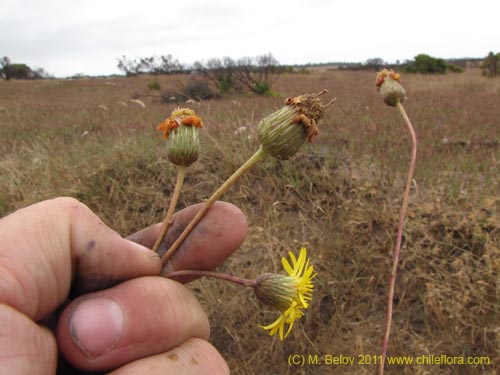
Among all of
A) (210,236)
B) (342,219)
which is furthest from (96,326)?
(342,219)

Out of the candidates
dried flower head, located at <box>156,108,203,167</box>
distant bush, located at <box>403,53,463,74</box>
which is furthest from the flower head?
distant bush, located at <box>403,53,463,74</box>

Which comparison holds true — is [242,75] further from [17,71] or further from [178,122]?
[17,71]

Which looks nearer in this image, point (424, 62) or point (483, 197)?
point (483, 197)

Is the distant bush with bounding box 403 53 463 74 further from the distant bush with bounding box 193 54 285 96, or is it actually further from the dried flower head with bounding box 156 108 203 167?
the dried flower head with bounding box 156 108 203 167

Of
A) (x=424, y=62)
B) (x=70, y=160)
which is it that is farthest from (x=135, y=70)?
(x=70, y=160)

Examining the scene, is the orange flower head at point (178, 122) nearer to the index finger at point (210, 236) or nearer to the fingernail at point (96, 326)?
the index finger at point (210, 236)

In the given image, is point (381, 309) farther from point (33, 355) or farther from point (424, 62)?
point (424, 62)
